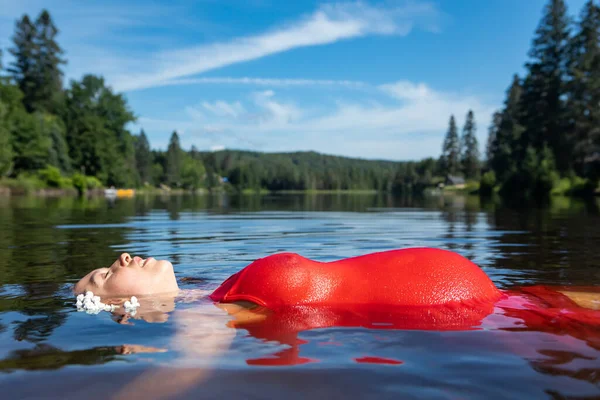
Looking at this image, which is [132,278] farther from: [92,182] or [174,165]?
[174,165]

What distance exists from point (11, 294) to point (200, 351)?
2.92 m

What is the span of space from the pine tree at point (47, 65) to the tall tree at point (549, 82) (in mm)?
62426

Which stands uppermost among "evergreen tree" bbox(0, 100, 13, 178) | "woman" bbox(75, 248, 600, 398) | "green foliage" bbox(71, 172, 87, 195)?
"evergreen tree" bbox(0, 100, 13, 178)

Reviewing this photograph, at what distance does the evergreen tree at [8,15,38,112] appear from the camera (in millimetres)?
69562

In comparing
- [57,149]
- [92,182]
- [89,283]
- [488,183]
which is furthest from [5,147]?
[488,183]

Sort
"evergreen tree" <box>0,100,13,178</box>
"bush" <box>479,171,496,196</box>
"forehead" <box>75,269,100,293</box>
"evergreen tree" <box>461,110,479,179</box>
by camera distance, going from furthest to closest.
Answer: "evergreen tree" <box>461,110,479,179</box>
"bush" <box>479,171,496,196</box>
"evergreen tree" <box>0,100,13,178</box>
"forehead" <box>75,269,100,293</box>

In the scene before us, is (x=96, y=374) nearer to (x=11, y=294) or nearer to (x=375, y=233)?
(x=11, y=294)

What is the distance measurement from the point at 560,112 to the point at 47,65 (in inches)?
2712

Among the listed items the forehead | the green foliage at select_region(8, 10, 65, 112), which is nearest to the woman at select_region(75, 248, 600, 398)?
the forehead

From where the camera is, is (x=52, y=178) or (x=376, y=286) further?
(x=52, y=178)

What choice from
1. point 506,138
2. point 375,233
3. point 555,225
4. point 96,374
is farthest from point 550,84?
point 96,374

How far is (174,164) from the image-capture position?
12544 cm

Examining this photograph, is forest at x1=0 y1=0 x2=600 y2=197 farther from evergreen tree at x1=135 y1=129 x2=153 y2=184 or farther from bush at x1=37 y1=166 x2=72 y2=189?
evergreen tree at x1=135 y1=129 x2=153 y2=184

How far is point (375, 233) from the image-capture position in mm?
11609
